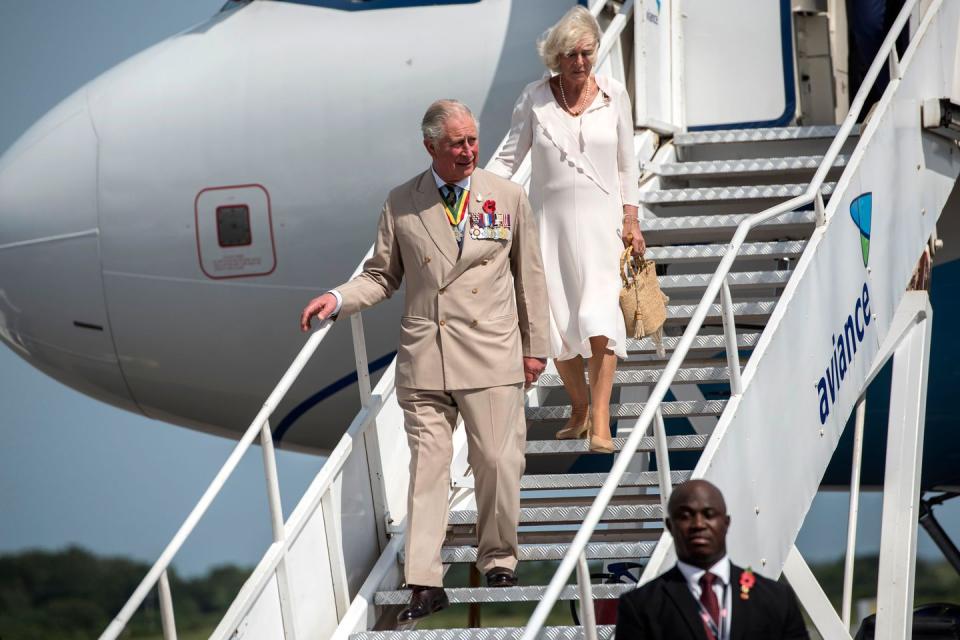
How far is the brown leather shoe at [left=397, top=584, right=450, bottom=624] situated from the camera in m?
4.08

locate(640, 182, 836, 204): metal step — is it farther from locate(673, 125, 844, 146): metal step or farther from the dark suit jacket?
the dark suit jacket

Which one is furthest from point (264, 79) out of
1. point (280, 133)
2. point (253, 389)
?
point (253, 389)

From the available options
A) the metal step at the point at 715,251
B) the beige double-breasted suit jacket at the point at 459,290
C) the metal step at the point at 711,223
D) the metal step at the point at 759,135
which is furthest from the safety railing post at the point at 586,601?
the metal step at the point at 759,135

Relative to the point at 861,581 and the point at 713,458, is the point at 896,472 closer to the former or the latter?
the point at 713,458

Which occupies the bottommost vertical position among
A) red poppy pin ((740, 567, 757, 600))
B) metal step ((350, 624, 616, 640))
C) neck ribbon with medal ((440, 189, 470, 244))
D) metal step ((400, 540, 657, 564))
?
metal step ((350, 624, 616, 640))

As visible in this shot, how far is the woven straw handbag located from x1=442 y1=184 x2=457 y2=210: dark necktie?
65 centimetres

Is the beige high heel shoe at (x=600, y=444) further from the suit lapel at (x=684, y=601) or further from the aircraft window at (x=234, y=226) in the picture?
the aircraft window at (x=234, y=226)

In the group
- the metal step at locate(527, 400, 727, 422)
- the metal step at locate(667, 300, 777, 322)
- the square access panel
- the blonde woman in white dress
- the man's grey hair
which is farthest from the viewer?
the square access panel

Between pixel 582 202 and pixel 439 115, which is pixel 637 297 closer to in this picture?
pixel 582 202

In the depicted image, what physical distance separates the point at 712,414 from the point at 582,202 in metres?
0.80

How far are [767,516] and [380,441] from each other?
3.99 ft

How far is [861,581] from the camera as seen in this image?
1677 inches

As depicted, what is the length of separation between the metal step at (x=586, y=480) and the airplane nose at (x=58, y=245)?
338cm

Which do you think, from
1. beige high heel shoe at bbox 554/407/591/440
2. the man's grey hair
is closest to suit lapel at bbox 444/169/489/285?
the man's grey hair
